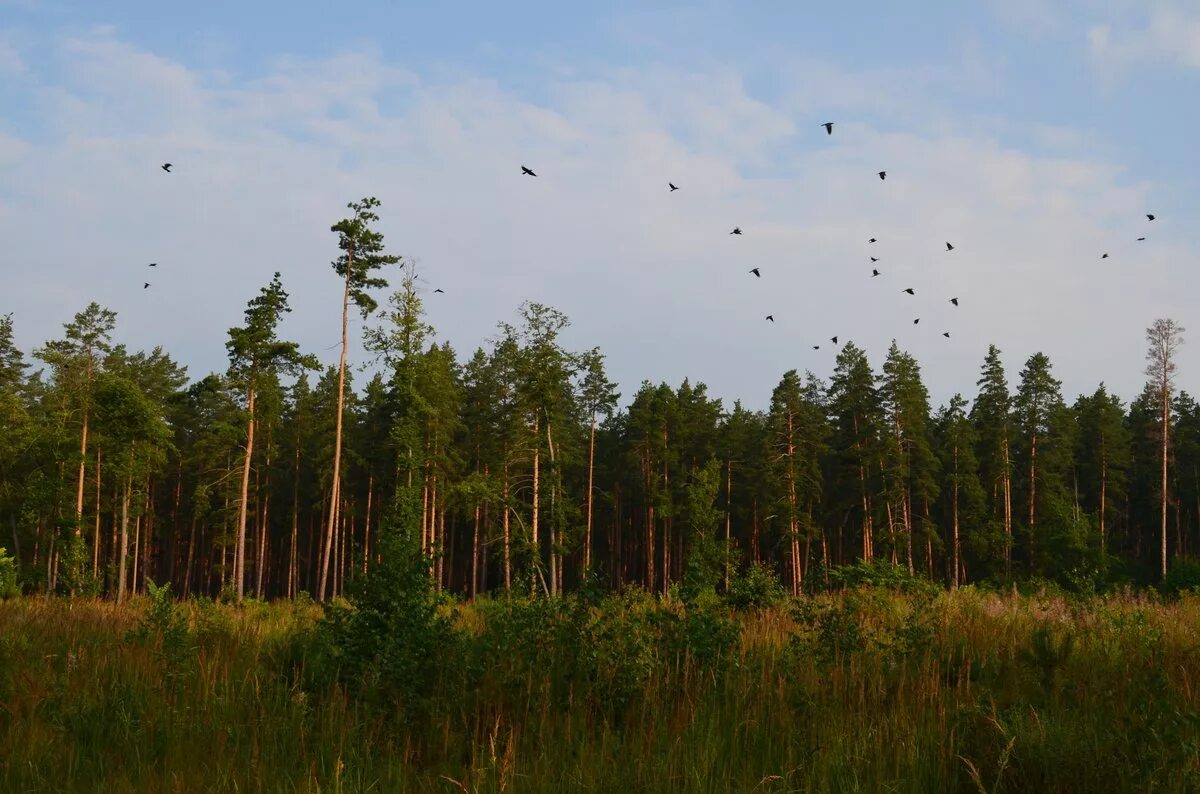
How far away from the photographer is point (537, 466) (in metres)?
41.8

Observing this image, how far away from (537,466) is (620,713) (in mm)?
35461

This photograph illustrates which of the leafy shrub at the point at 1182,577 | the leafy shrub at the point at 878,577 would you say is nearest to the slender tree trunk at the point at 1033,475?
the leafy shrub at the point at 1182,577

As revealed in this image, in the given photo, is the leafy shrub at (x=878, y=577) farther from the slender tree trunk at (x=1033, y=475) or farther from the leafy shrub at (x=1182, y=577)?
the slender tree trunk at (x=1033, y=475)

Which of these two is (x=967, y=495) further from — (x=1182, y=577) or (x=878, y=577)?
(x=878, y=577)

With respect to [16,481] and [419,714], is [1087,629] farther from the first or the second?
[16,481]

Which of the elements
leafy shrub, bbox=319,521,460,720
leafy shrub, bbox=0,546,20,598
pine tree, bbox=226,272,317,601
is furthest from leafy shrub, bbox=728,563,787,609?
pine tree, bbox=226,272,317,601

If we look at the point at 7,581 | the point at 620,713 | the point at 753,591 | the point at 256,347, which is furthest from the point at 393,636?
the point at 256,347

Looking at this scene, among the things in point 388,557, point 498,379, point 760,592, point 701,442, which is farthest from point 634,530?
point 388,557

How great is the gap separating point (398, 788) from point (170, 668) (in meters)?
4.04

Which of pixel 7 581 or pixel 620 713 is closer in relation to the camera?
pixel 620 713

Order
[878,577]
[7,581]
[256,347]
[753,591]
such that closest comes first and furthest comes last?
[753,591] < [878,577] < [7,581] < [256,347]

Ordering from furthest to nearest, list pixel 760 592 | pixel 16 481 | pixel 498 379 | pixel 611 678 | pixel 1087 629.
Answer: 1. pixel 498 379
2. pixel 16 481
3. pixel 760 592
4. pixel 1087 629
5. pixel 611 678

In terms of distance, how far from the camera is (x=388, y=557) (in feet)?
26.5

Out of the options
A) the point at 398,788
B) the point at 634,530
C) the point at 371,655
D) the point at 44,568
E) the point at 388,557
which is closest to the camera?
the point at 398,788
